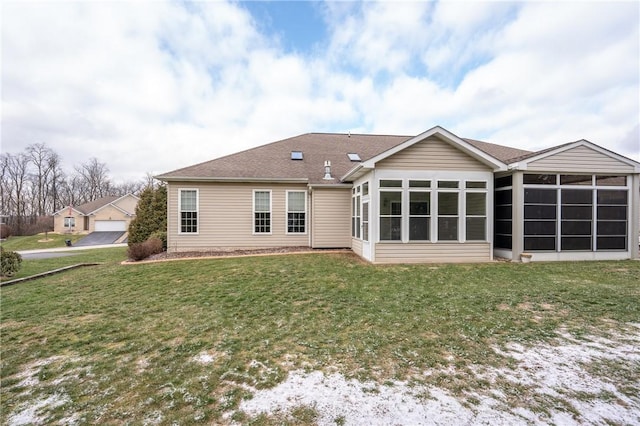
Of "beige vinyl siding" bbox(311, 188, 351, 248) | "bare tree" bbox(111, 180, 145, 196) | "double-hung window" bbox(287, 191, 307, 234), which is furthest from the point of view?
"bare tree" bbox(111, 180, 145, 196)

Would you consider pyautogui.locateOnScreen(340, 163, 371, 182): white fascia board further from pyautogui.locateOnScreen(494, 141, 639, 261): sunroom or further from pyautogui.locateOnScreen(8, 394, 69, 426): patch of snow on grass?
pyautogui.locateOnScreen(8, 394, 69, 426): patch of snow on grass

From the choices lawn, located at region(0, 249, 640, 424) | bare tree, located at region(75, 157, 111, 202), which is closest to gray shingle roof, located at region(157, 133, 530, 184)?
lawn, located at region(0, 249, 640, 424)

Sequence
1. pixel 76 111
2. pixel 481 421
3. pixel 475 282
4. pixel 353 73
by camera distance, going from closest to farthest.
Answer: pixel 481 421 < pixel 475 282 < pixel 353 73 < pixel 76 111

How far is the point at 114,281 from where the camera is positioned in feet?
25.3

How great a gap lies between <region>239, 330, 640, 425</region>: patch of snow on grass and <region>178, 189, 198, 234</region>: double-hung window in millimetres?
10516

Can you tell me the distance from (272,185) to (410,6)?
27.8 ft

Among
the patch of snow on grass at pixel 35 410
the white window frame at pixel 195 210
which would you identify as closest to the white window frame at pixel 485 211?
the patch of snow on grass at pixel 35 410

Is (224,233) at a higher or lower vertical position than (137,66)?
lower

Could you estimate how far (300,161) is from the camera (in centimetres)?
1420

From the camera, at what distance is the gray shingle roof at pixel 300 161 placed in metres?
12.3

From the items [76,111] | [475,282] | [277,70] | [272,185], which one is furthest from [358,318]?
[76,111]

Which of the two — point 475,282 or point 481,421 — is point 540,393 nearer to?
point 481,421

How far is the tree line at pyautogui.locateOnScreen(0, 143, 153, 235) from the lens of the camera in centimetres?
3671

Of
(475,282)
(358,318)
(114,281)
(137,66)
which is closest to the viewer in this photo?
(358,318)
